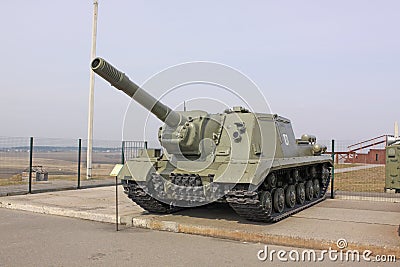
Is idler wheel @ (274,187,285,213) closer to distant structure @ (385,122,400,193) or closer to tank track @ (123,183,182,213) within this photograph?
tank track @ (123,183,182,213)

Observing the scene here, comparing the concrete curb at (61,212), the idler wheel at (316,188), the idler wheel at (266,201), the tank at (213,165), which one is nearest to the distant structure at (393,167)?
the idler wheel at (316,188)

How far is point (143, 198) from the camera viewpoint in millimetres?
10547

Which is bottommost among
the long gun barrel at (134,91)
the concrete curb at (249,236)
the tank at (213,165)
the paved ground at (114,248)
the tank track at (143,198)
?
the paved ground at (114,248)

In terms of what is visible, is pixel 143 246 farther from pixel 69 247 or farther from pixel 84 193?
pixel 84 193

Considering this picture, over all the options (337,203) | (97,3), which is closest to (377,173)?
(337,203)

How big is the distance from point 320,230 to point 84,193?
8897mm

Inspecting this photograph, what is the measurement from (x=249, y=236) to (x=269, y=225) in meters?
1.16

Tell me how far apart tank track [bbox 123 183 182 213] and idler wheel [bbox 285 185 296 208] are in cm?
297

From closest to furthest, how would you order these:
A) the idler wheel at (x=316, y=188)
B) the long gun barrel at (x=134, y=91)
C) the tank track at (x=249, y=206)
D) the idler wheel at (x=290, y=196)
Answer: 1. the long gun barrel at (x=134, y=91)
2. the tank track at (x=249, y=206)
3. the idler wheel at (x=290, y=196)
4. the idler wheel at (x=316, y=188)

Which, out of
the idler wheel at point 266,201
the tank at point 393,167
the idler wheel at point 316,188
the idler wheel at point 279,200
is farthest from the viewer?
the tank at point 393,167

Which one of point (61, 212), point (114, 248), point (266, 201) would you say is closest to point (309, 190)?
point (266, 201)

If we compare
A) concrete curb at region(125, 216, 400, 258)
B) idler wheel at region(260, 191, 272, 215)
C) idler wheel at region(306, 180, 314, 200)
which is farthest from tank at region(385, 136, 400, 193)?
concrete curb at region(125, 216, 400, 258)

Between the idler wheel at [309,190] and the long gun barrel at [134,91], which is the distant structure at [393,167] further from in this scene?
the long gun barrel at [134,91]

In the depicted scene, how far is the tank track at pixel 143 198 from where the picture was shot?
1047 cm
